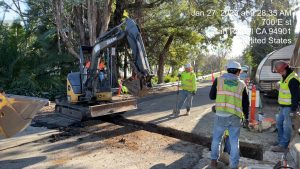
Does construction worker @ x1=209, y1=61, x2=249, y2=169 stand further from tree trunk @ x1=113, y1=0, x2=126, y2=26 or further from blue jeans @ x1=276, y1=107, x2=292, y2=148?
tree trunk @ x1=113, y1=0, x2=126, y2=26

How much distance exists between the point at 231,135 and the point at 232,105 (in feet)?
1.72

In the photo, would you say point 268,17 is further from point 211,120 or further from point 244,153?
point 244,153

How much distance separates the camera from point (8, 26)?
16719 mm

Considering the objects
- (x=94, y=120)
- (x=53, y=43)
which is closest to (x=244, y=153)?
(x=94, y=120)

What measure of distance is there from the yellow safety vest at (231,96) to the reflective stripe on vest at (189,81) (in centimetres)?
510

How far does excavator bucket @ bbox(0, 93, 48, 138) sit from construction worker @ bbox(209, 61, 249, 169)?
147 inches

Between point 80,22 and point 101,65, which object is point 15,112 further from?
point 80,22

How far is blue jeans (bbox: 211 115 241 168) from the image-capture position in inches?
220

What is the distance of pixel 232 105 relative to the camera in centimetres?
557

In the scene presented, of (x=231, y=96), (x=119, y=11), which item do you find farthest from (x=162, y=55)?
(x=231, y=96)

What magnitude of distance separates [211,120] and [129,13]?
11.1 meters

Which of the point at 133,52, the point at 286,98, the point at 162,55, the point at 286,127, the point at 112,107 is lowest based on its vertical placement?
the point at 286,127

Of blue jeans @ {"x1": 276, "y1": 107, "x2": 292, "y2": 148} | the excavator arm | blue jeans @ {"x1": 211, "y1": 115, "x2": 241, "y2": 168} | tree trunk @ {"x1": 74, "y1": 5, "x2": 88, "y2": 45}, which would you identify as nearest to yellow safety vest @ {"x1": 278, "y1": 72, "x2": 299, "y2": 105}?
blue jeans @ {"x1": 276, "y1": 107, "x2": 292, "y2": 148}

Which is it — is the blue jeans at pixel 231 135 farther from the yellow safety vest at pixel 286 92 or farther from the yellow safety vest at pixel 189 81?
the yellow safety vest at pixel 189 81
